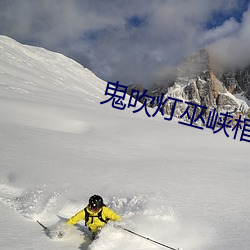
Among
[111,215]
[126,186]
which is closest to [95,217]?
[111,215]

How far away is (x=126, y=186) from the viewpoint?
743 centimetres

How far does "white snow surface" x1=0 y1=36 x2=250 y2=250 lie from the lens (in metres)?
5.10

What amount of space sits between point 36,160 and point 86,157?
169 cm

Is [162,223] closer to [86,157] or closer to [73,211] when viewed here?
[73,211]

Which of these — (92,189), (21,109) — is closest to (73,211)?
(92,189)

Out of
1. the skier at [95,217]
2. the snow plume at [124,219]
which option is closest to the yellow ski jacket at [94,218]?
the skier at [95,217]

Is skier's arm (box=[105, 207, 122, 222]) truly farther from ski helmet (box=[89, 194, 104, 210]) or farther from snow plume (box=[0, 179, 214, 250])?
ski helmet (box=[89, 194, 104, 210])

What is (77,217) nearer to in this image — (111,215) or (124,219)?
(111,215)

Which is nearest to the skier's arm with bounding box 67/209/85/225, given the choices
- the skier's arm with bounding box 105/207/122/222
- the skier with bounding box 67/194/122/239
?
the skier with bounding box 67/194/122/239

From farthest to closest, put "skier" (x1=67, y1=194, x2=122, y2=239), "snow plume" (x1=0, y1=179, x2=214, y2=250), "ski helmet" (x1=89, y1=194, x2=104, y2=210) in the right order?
1. "skier" (x1=67, y1=194, x2=122, y2=239)
2. "ski helmet" (x1=89, y1=194, x2=104, y2=210)
3. "snow plume" (x1=0, y1=179, x2=214, y2=250)

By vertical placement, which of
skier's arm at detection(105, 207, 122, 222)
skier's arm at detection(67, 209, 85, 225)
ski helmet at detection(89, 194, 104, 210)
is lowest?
skier's arm at detection(67, 209, 85, 225)

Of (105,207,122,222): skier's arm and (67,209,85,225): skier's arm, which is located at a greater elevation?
(105,207,122,222): skier's arm

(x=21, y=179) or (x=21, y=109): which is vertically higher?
(x=21, y=109)

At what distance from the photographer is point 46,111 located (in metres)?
17.3
